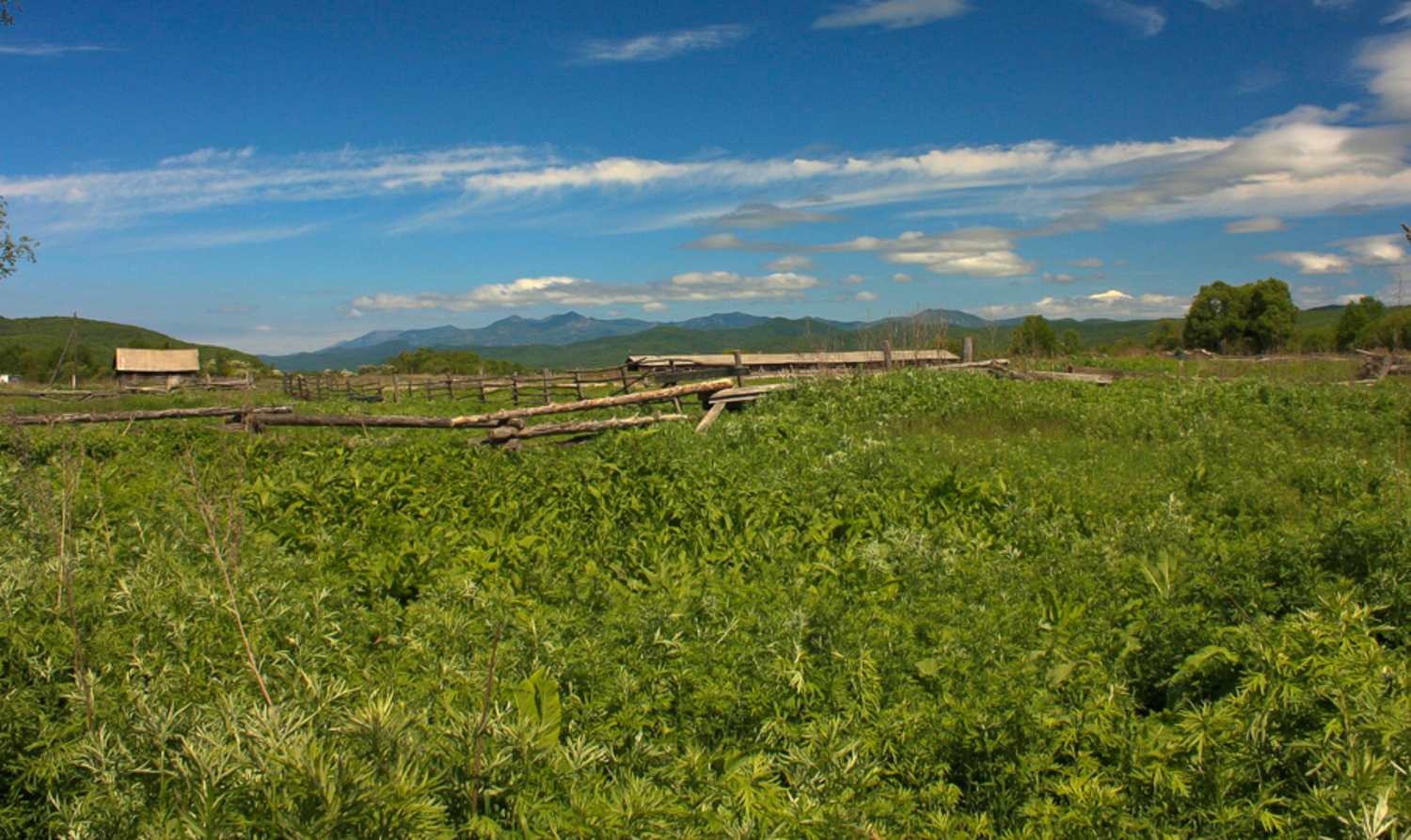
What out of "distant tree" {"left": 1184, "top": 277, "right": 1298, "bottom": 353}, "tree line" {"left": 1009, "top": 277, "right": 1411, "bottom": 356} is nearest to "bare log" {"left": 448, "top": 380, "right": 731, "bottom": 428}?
"tree line" {"left": 1009, "top": 277, "right": 1411, "bottom": 356}

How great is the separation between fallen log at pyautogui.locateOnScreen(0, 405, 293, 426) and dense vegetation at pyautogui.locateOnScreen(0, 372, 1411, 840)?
4.37m

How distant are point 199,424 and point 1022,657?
40.9 ft

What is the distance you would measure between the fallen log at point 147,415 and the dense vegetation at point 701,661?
437 cm

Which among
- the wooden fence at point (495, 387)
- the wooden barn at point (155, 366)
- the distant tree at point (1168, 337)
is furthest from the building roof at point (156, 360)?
the distant tree at point (1168, 337)

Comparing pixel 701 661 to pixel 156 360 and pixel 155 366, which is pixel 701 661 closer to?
pixel 155 366

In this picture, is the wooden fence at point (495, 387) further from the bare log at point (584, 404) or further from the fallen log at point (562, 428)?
the fallen log at point (562, 428)

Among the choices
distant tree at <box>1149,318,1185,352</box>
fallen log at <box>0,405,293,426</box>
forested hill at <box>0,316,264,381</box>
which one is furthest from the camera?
forested hill at <box>0,316,264,381</box>

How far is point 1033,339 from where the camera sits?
23344mm

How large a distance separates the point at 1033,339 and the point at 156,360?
7038 cm

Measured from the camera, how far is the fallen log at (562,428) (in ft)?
33.7

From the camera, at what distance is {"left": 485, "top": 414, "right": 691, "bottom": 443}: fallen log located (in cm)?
1028

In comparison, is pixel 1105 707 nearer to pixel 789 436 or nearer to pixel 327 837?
pixel 327 837

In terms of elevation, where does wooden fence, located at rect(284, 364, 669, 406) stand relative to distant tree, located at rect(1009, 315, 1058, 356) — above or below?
below

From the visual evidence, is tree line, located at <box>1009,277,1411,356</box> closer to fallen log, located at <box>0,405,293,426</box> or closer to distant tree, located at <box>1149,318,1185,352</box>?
distant tree, located at <box>1149,318,1185,352</box>
